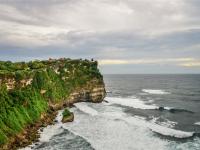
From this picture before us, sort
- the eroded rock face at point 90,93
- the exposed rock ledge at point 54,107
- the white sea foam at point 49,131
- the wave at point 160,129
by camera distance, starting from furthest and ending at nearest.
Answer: the eroded rock face at point 90,93
the wave at point 160,129
the white sea foam at point 49,131
the exposed rock ledge at point 54,107

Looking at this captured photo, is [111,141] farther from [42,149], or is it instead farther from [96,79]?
[96,79]

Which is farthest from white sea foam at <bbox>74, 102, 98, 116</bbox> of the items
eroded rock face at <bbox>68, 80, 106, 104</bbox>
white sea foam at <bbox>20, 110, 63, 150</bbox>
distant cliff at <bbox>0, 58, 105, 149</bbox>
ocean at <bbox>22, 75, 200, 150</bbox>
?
white sea foam at <bbox>20, 110, 63, 150</bbox>

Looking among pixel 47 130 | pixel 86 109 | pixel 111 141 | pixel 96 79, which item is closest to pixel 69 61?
pixel 96 79

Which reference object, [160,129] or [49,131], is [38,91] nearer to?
[49,131]

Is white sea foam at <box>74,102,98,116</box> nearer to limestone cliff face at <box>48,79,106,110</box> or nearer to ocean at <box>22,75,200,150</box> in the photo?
ocean at <box>22,75,200,150</box>

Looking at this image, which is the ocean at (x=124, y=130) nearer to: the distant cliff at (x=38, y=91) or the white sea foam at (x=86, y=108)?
the white sea foam at (x=86, y=108)

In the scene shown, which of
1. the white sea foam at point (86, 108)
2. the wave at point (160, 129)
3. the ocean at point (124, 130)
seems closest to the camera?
the ocean at point (124, 130)

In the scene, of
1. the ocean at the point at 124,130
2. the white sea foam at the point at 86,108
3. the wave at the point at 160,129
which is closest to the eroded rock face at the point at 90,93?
the white sea foam at the point at 86,108
